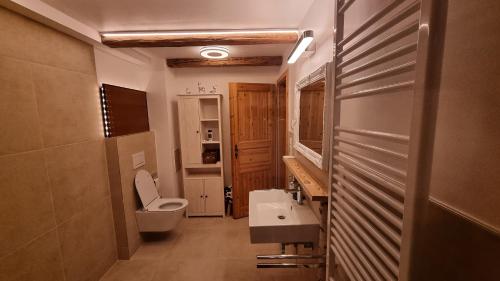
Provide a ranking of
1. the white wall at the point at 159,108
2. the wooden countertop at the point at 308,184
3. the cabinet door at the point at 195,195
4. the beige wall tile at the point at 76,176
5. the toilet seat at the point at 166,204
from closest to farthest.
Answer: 1. the wooden countertop at the point at 308,184
2. the beige wall tile at the point at 76,176
3. the toilet seat at the point at 166,204
4. the white wall at the point at 159,108
5. the cabinet door at the point at 195,195

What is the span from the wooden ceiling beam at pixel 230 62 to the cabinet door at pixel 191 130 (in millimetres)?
546

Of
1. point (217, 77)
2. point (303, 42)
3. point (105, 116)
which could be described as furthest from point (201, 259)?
point (217, 77)

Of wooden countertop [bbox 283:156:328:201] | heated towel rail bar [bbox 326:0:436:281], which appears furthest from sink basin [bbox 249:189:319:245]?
heated towel rail bar [bbox 326:0:436:281]

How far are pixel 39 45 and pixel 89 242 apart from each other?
1.69 meters

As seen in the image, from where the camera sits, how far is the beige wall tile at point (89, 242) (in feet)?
5.52

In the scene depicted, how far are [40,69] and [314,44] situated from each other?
2022 mm

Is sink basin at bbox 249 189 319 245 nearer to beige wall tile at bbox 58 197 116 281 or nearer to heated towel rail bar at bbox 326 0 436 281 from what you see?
heated towel rail bar at bbox 326 0 436 281

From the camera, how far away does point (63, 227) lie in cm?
164

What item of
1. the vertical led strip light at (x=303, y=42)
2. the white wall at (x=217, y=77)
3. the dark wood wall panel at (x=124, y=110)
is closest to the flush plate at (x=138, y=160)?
the dark wood wall panel at (x=124, y=110)

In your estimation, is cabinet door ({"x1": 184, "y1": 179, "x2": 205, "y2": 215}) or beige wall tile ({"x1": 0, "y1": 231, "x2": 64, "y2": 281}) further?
cabinet door ({"x1": 184, "y1": 179, "x2": 205, "y2": 215})

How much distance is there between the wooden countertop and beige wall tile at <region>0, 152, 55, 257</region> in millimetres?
1844

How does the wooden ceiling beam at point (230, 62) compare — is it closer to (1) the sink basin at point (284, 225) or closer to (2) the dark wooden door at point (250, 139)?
(2) the dark wooden door at point (250, 139)

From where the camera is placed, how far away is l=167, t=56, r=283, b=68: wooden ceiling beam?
3051mm

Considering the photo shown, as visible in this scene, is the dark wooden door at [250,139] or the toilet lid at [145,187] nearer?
the toilet lid at [145,187]
